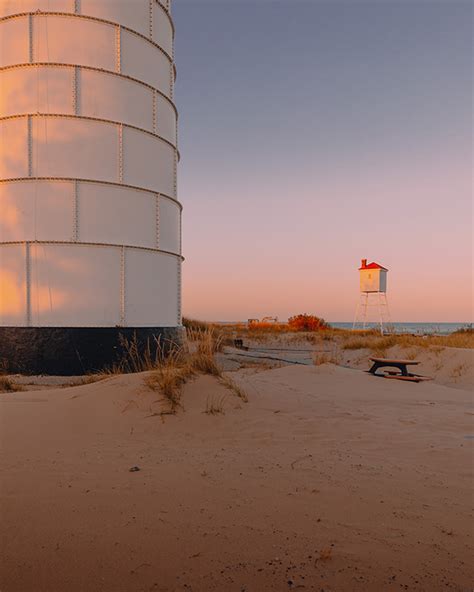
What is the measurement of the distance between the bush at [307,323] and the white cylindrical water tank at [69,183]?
24.2 m

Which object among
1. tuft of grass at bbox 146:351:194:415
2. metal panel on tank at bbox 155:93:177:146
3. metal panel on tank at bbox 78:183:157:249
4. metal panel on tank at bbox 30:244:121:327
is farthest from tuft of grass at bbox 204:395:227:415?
metal panel on tank at bbox 155:93:177:146

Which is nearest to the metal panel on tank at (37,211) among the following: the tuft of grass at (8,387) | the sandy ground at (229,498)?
the tuft of grass at (8,387)

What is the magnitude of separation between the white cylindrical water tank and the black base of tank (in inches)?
1.0

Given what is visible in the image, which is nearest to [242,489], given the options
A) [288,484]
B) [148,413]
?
[288,484]

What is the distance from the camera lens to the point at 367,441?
441 centimetres

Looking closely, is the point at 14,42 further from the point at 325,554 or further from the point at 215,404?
the point at 325,554

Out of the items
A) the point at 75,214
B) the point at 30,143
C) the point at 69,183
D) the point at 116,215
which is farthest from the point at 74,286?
the point at 30,143

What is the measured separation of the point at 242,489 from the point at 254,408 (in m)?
→ 2.36

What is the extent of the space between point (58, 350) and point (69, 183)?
4157 millimetres

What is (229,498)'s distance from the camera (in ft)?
9.55

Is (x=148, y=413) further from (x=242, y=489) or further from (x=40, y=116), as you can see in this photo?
(x=40, y=116)

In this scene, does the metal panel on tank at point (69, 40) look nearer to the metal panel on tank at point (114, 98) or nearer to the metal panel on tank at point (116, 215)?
the metal panel on tank at point (114, 98)

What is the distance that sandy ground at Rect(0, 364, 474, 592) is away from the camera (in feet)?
6.88

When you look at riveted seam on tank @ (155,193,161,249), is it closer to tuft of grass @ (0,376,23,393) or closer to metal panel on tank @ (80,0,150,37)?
metal panel on tank @ (80,0,150,37)
